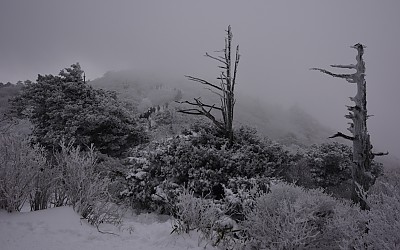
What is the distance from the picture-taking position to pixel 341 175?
11.5 m

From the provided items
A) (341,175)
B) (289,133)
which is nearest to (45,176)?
(341,175)

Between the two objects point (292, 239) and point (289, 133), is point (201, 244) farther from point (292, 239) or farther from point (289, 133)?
point (289, 133)

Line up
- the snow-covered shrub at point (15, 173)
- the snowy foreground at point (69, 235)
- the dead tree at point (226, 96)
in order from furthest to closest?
the dead tree at point (226, 96), the snow-covered shrub at point (15, 173), the snowy foreground at point (69, 235)

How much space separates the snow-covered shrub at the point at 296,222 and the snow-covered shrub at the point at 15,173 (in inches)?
138

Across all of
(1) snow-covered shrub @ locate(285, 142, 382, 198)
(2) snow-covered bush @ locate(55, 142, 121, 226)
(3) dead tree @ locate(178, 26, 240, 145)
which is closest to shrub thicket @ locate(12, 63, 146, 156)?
(3) dead tree @ locate(178, 26, 240, 145)

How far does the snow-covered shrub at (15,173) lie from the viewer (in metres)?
4.34

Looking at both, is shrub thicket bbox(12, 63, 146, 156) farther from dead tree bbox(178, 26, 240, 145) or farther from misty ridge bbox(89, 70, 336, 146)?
misty ridge bbox(89, 70, 336, 146)

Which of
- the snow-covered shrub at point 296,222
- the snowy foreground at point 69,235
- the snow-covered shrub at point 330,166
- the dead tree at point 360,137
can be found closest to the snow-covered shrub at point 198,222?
the snowy foreground at point 69,235

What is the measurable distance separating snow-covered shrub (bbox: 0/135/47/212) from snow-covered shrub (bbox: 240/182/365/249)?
3518mm

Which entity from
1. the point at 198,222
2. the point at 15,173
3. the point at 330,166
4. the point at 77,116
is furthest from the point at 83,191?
the point at 330,166

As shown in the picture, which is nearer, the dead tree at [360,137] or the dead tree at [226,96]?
the dead tree at [360,137]

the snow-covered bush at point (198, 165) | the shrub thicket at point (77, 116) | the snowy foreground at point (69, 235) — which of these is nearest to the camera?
the snowy foreground at point (69, 235)

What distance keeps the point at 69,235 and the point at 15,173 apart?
122 cm

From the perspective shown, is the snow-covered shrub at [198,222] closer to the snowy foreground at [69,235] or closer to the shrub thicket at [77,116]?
the snowy foreground at [69,235]
